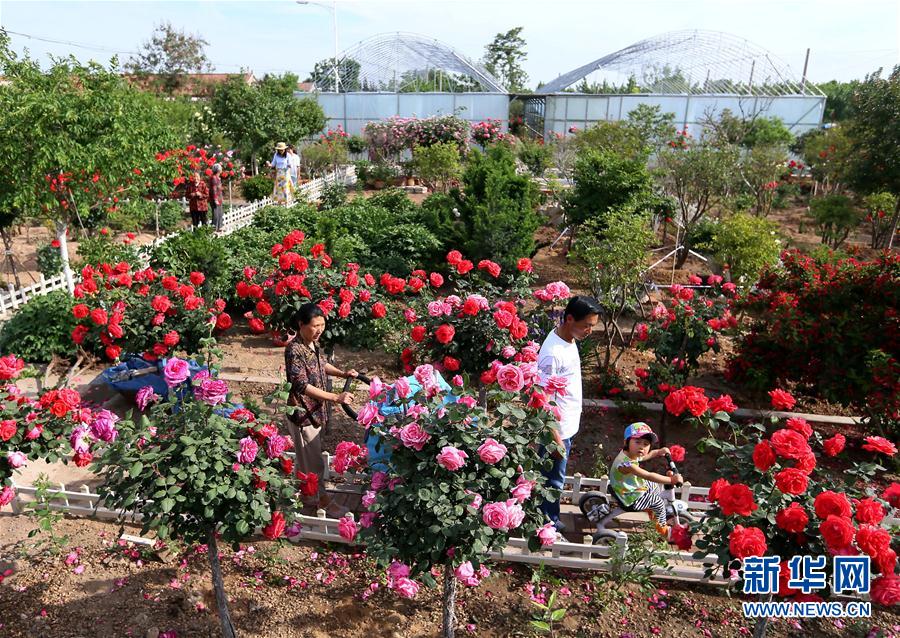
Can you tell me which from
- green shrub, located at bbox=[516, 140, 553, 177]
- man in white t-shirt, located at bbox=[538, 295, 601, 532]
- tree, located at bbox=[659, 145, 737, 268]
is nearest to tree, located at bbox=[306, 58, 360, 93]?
green shrub, located at bbox=[516, 140, 553, 177]

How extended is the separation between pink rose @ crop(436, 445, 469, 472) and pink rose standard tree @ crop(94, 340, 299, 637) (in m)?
0.74

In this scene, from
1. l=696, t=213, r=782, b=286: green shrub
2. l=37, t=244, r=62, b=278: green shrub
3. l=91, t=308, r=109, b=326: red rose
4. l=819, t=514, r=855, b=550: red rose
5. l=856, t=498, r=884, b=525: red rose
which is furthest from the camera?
l=37, t=244, r=62, b=278: green shrub

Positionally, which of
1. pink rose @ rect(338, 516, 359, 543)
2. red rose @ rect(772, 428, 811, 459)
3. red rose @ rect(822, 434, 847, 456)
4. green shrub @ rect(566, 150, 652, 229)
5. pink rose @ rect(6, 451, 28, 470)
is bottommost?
pink rose @ rect(338, 516, 359, 543)

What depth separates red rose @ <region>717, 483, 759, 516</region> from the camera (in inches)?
82.5

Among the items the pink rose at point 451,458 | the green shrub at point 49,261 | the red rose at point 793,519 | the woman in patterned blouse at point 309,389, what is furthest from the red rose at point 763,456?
the green shrub at point 49,261

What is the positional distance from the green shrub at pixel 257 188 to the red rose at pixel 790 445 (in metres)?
12.3

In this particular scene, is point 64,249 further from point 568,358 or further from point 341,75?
point 341,75

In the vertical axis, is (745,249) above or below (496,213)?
below

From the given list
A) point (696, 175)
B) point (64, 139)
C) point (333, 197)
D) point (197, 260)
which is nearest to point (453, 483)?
point (197, 260)

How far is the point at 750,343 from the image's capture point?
5.06 metres

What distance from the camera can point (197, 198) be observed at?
10094 millimetres

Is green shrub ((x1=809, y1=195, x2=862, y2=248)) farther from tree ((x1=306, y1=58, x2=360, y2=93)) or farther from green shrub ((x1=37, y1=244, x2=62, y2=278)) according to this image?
tree ((x1=306, y1=58, x2=360, y2=93))

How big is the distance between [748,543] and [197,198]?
9951 mm

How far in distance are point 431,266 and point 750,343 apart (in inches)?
182
